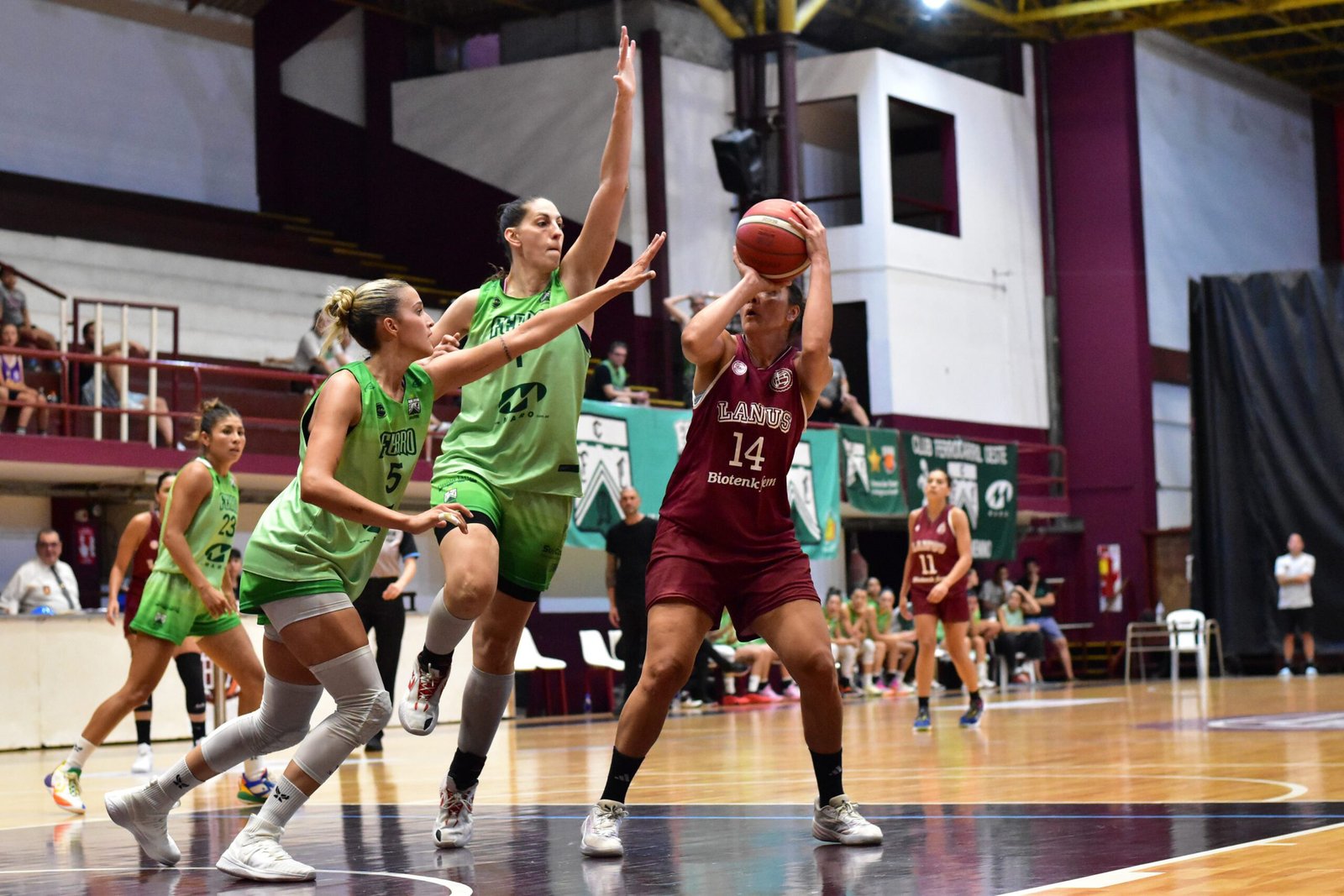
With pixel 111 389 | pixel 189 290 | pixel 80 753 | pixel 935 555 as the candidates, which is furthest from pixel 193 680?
pixel 189 290

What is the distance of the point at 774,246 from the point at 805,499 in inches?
554

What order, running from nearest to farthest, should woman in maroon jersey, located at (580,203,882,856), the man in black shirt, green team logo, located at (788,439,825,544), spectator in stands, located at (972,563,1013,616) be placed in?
woman in maroon jersey, located at (580,203,882,856) → the man in black shirt → green team logo, located at (788,439,825,544) → spectator in stands, located at (972,563,1013,616)

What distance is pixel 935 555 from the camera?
11.8 metres

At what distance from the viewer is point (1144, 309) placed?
26.0 metres

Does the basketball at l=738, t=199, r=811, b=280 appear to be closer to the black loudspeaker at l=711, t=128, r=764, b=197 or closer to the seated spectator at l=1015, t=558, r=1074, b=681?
the black loudspeaker at l=711, t=128, r=764, b=197

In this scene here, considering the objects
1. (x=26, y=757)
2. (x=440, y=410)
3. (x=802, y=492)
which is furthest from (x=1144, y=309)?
(x=26, y=757)

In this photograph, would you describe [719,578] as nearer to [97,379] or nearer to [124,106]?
[97,379]

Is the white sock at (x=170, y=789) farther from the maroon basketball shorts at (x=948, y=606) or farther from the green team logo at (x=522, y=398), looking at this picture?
the maroon basketball shorts at (x=948, y=606)

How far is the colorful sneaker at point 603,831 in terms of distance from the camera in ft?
16.2

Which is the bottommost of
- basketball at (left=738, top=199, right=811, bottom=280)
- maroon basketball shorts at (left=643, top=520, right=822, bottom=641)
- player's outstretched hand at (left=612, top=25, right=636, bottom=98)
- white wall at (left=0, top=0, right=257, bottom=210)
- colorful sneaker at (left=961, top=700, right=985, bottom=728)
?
colorful sneaker at (left=961, top=700, right=985, bottom=728)

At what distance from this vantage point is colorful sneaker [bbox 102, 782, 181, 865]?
16.9ft

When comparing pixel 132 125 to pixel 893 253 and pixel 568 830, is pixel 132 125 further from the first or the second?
pixel 568 830

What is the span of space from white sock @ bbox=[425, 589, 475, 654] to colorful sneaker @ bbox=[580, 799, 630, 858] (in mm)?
653

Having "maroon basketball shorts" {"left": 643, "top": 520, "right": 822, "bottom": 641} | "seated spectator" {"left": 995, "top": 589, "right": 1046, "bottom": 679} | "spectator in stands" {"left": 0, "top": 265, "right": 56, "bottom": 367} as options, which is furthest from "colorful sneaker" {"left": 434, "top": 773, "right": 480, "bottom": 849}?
"seated spectator" {"left": 995, "top": 589, "right": 1046, "bottom": 679}
